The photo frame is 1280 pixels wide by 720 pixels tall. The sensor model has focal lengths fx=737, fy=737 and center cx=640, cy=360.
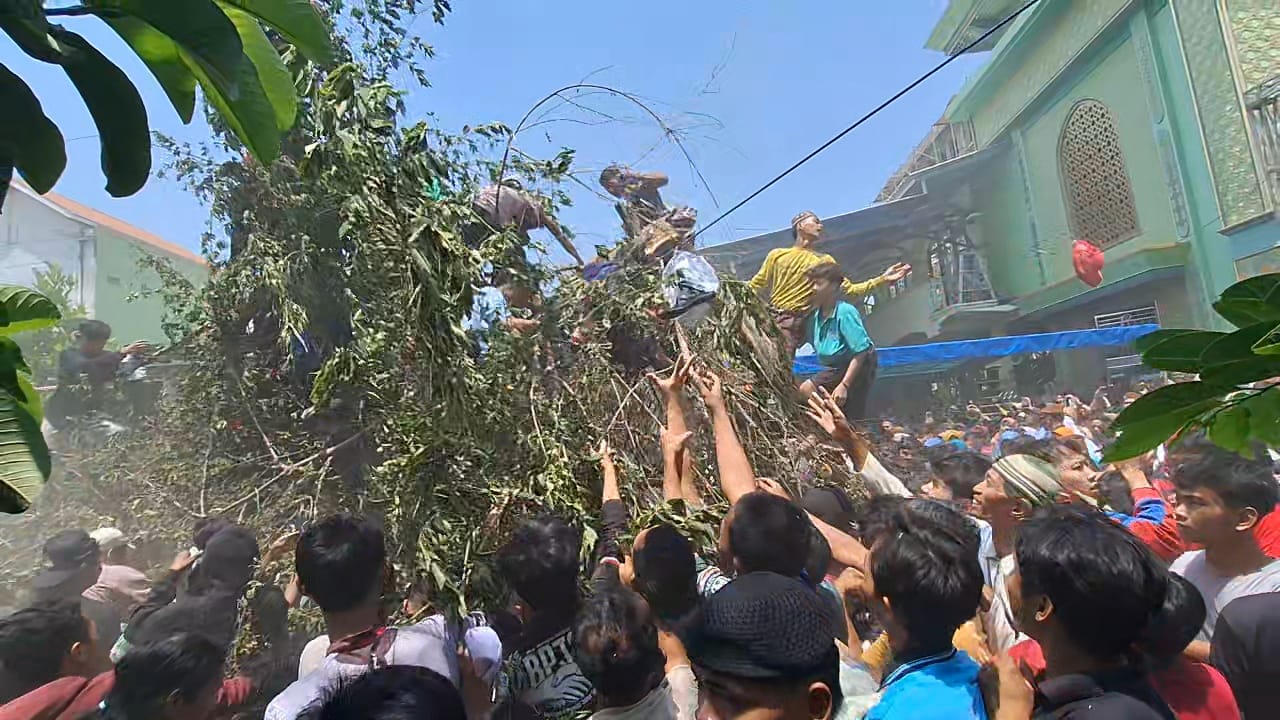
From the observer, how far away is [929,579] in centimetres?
169

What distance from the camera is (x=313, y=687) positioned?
1796 mm

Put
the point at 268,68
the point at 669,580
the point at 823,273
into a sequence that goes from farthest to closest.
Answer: the point at 823,273
the point at 669,580
the point at 268,68

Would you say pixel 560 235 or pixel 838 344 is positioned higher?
pixel 560 235

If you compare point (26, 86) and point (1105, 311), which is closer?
point (26, 86)

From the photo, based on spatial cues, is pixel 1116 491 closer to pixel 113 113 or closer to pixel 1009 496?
pixel 1009 496

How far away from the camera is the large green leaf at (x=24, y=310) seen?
3.73ft

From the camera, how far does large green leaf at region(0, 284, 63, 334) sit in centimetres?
114

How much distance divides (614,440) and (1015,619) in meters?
1.69

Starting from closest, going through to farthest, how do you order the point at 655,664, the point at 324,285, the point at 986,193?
the point at 655,664
the point at 324,285
the point at 986,193

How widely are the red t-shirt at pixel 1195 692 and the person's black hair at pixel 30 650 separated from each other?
294 cm

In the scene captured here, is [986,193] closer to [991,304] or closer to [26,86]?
[991,304]

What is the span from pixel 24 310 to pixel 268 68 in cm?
56

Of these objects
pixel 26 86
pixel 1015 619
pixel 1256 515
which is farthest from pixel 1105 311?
pixel 26 86

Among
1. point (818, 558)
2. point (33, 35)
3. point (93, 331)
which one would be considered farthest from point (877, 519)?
point (93, 331)
